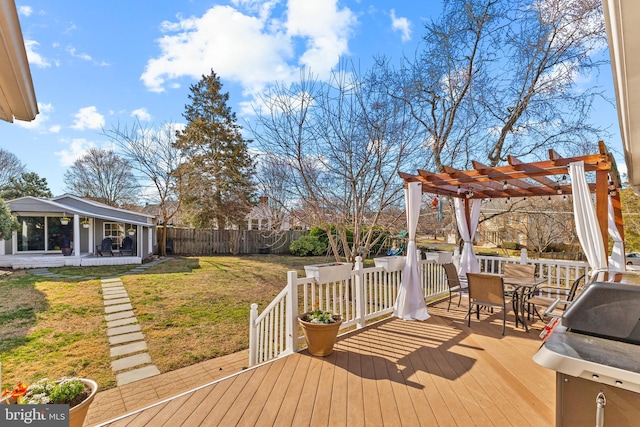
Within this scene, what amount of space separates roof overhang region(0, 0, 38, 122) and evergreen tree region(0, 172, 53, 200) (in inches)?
962

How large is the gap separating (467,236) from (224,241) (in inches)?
521

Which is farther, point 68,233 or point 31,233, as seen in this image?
point 68,233

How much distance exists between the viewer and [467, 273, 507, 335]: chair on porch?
165 inches

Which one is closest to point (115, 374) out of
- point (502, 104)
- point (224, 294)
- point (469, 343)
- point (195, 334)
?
point (195, 334)

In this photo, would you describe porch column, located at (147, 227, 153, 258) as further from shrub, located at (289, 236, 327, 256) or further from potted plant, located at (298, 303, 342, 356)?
potted plant, located at (298, 303, 342, 356)

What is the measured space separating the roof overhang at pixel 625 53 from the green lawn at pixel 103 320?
5069mm

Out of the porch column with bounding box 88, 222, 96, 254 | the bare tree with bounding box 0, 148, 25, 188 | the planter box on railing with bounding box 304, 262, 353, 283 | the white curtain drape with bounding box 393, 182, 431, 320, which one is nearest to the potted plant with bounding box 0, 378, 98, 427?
the planter box on railing with bounding box 304, 262, 353, 283

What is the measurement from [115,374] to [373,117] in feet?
18.6

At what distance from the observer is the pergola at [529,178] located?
3986 millimetres

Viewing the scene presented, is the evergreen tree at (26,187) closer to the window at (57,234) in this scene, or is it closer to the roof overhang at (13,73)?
the window at (57,234)

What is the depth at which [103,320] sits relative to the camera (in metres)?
5.71

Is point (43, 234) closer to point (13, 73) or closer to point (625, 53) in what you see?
point (13, 73)

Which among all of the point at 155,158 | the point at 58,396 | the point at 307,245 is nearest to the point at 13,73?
the point at 58,396

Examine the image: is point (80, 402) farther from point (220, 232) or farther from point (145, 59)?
point (220, 232)
